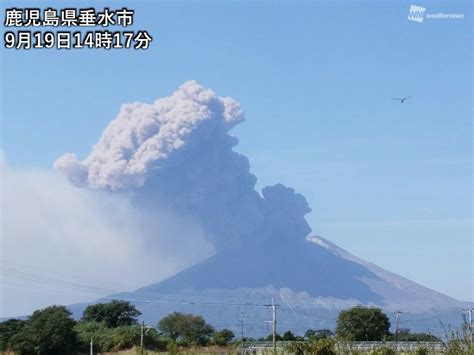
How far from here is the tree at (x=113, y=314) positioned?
79875 mm

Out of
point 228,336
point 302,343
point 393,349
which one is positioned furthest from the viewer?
point 228,336

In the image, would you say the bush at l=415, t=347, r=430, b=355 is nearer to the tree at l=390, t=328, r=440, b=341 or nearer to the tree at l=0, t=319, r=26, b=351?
the tree at l=390, t=328, r=440, b=341

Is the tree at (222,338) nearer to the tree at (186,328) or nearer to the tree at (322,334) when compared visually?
the tree at (186,328)

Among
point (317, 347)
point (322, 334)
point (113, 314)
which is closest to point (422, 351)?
point (317, 347)

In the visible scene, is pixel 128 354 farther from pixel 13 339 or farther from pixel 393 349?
pixel 393 349

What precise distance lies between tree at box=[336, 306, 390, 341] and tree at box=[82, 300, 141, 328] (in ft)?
70.6

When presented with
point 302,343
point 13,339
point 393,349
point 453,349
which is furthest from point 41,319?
point 453,349

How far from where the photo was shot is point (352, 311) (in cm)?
7269

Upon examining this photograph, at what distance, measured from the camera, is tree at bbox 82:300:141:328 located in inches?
3145

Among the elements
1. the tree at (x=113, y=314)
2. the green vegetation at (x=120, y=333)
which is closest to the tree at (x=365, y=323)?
the green vegetation at (x=120, y=333)

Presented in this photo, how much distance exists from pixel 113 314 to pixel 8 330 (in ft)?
42.9

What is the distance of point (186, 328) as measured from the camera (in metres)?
76.1

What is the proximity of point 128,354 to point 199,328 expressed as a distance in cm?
1708

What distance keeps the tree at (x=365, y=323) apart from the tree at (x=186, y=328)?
501 inches
